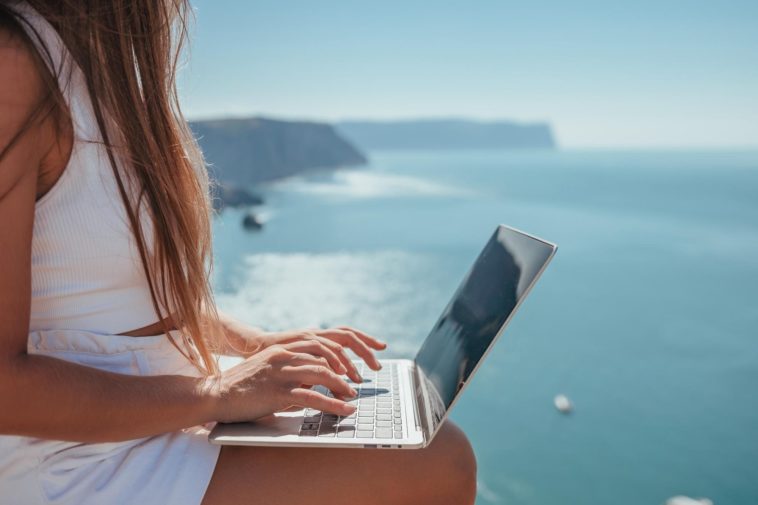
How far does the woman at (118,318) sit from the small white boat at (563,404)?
1.88m

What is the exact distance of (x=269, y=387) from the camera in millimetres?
572

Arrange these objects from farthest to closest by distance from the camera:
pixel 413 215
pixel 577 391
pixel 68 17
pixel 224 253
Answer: pixel 413 215
pixel 224 253
pixel 577 391
pixel 68 17

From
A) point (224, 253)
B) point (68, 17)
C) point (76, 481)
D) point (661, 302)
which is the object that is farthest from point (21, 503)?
point (224, 253)

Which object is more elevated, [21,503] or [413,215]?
[21,503]

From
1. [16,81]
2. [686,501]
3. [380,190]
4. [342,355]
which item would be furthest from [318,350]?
[380,190]

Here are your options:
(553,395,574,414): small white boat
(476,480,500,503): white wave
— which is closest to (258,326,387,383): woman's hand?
(476,480,500,503): white wave

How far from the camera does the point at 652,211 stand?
9.55 meters

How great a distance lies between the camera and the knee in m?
0.60

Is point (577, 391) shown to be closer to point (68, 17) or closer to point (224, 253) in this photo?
point (68, 17)

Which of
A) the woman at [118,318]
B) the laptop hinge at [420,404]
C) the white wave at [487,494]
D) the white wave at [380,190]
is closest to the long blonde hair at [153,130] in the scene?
the woman at [118,318]

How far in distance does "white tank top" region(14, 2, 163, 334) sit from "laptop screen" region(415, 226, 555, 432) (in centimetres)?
35

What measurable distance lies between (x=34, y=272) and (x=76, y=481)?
0.62 feet

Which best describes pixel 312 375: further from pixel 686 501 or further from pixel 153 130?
pixel 686 501

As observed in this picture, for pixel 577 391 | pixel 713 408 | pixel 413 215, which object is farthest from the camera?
pixel 413 215
